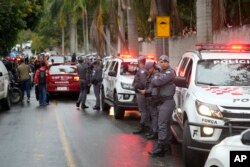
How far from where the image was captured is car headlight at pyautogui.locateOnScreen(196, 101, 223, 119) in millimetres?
8144

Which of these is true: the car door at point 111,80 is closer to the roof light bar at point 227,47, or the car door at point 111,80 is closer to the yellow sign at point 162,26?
the yellow sign at point 162,26

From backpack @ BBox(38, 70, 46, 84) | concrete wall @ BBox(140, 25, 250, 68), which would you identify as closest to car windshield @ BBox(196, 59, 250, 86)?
concrete wall @ BBox(140, 25, 250, 68)

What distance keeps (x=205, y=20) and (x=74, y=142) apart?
21.0 feet

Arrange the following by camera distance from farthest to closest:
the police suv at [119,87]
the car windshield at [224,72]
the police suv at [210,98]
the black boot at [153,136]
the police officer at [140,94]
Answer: the police suv at [119,87]
the police officer at [140,94]
the black boot at [153,136]
the car windshield at [224,72]
the police suv at [210,98]

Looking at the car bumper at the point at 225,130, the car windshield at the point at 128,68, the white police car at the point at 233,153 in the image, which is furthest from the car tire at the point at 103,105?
the white police car at the point at 233,153

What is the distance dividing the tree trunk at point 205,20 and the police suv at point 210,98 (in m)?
5.25

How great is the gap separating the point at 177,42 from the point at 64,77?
8.49 m

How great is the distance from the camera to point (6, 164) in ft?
30.6

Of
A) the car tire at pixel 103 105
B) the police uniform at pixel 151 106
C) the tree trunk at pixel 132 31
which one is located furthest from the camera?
the tree trunk at pixel 132 31

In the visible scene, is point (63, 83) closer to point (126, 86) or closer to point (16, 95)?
point (16, 95)

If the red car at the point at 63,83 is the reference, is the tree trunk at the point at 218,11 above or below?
above

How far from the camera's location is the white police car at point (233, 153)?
15.8 feet

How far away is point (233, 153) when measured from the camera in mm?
4980

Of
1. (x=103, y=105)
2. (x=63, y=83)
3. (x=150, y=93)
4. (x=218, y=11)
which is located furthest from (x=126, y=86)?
(x=63, y=83)
